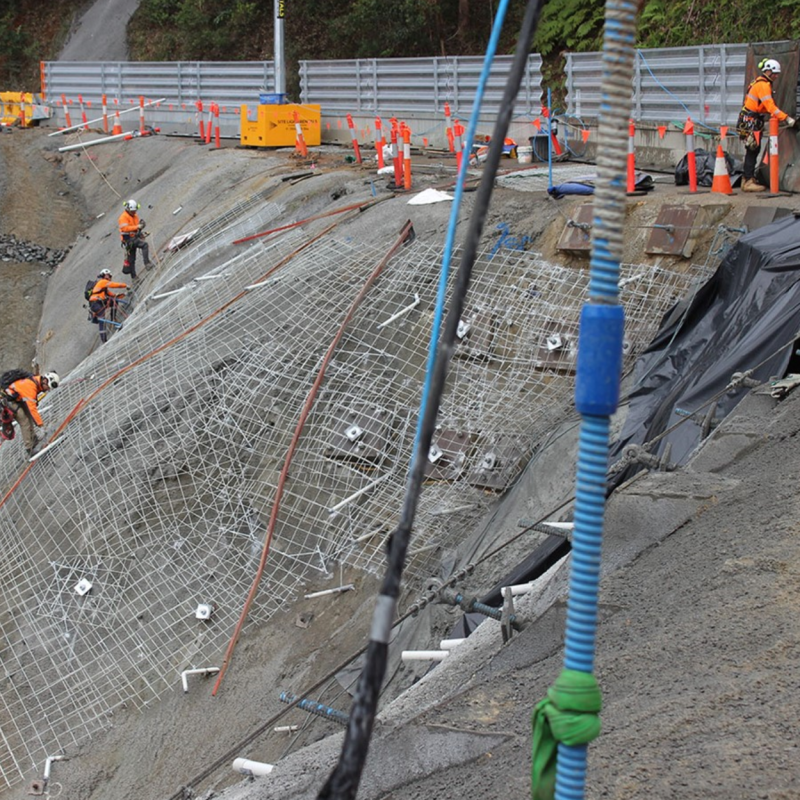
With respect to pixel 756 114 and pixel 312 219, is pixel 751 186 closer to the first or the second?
pixel 756 114

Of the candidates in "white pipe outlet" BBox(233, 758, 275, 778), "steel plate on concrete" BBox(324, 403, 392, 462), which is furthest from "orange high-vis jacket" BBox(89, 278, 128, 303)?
"white pipe outlet" BBox(233, 758, 275, 778)

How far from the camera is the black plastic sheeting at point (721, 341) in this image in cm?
697

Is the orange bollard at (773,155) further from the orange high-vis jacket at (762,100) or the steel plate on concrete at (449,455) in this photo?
the steel plate on concrete at (449,455)

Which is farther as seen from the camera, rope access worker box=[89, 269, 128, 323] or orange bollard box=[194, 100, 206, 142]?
orange bollard box=[194, 100, 206, 142]

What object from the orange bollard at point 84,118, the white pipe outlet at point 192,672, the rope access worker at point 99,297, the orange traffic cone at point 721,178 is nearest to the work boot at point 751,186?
the orange traffic cone at point 721,178

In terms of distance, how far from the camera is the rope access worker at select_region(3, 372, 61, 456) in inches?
405

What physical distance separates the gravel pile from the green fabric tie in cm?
2047

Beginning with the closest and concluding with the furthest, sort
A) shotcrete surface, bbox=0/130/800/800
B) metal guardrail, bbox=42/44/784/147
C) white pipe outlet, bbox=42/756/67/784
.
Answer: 1. shotcrete surface, bbox=0/130/800/800
2. white pipe outlet, bbox=42/756/67/784
3. metal guardrail, bbox=42/44/784/147

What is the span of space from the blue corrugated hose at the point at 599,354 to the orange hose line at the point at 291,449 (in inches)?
242

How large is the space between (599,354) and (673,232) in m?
8.08

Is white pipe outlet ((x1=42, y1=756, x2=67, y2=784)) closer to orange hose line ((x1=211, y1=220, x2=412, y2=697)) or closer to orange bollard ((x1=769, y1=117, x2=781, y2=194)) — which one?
orange hose line ((x1=211, y1=220, x2=412, y2=697))

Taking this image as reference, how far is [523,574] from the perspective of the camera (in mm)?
6438

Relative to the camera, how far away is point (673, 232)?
32.3ft

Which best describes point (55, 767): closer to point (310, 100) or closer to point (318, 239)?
Result: point (318, 239)
